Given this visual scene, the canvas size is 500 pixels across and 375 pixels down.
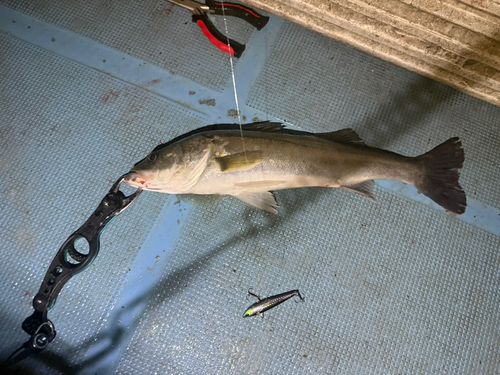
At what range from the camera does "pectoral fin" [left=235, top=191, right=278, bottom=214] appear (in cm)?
256

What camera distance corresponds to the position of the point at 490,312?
266cm

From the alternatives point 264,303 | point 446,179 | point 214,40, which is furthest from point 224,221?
point 446,179

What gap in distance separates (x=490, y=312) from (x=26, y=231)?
405cm

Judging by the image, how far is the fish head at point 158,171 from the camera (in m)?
2.33

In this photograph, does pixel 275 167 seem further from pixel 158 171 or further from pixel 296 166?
pixel 158 171

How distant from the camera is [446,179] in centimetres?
252

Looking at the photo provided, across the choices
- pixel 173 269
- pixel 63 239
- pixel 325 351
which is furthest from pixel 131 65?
pixel 325 351

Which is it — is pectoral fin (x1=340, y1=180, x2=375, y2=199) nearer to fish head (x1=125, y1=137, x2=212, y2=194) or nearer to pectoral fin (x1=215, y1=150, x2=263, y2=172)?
pectoral fin (x1=215, y1=150, x2=263, y2=172)

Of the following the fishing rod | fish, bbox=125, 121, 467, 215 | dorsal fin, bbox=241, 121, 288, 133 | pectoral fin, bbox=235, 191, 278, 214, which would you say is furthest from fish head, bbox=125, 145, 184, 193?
dorsal fin, bbox=241, 121, 288, 133

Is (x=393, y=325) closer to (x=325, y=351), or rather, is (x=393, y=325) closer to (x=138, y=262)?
(x=325, y=351)

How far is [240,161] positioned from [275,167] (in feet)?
0.90

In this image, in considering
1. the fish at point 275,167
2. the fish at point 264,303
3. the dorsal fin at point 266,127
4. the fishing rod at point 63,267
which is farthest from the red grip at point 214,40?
the fish at point 264,303

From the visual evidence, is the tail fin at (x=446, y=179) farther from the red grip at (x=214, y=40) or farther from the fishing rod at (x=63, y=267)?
the fishing rod at (x=63, y=267)

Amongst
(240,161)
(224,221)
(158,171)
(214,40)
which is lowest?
(224,221)
